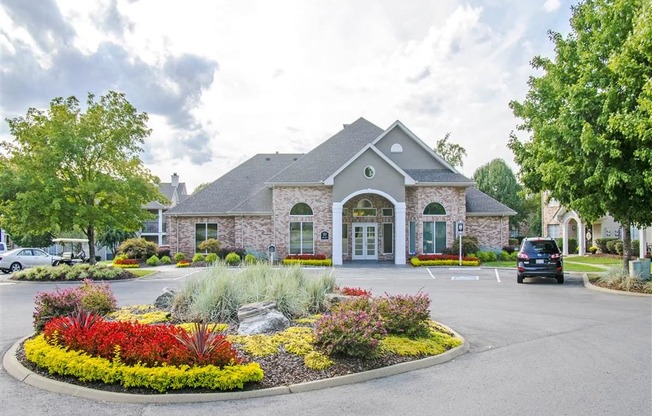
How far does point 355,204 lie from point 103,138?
15.3m

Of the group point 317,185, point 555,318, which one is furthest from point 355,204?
point 555,318

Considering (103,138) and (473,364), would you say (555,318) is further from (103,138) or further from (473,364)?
(103,138)

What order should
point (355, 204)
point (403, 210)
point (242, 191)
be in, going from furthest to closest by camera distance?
point (242, 191)
point (355, 204)
point (403, 210)

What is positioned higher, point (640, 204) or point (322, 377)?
point (640, 204)

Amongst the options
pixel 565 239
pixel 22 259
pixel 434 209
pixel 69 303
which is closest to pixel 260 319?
pixel 69 303

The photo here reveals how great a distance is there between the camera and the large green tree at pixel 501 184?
52625mm

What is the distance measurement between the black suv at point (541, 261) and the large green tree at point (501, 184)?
1351 inches

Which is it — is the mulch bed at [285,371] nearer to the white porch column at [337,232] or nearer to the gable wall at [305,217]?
the white porch column at [337,232]

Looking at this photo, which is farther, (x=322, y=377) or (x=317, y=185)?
(x=317, y=185)

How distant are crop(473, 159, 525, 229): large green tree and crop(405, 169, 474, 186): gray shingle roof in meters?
23.1

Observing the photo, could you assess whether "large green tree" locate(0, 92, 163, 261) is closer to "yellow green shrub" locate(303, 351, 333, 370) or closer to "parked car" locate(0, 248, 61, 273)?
"parked car" locate(0, 248, 61, 273)

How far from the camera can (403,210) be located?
1172 inches

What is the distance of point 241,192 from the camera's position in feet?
116

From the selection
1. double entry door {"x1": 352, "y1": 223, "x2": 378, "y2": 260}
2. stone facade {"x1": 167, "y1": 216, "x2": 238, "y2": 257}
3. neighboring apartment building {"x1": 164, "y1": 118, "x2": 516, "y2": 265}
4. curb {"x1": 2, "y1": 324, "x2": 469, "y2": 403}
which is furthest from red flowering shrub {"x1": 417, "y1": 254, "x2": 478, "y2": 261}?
curb {"x1": 2, "y1": 324, "x2": 469, "y2": 403}
